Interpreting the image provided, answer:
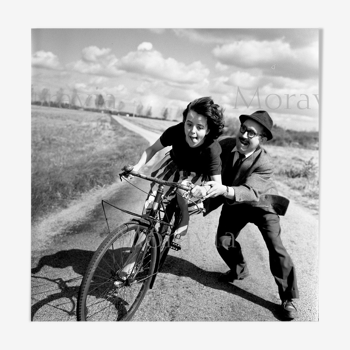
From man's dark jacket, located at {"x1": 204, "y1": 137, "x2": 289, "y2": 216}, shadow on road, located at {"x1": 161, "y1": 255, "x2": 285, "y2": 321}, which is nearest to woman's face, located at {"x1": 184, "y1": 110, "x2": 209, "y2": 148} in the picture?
man's dark jacket, located at {"x1": 204, "y1": 137, "x2": 289, "y2": 216}

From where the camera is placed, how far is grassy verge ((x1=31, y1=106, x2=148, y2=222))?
3.28m

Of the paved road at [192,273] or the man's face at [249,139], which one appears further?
the paved road at [192,273]

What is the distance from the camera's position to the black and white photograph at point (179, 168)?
286 centimetres

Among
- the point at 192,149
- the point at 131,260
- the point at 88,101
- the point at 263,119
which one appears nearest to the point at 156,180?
the point at 192,149

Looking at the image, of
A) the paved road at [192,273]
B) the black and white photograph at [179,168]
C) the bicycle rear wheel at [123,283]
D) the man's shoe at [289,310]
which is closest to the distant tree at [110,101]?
the black and white photograph at [179,168]

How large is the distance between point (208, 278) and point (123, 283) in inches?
30.7

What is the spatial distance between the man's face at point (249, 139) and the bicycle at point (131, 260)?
0.55 m

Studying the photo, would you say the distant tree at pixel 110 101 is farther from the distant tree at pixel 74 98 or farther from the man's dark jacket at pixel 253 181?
the man's dark jacket at pixel 253 181

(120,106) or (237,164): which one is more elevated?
(120,106)

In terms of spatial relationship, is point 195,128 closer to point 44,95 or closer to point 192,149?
point 192,149

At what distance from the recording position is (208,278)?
317 centimetres

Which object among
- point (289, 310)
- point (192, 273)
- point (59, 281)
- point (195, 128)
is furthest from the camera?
point (192, 273)

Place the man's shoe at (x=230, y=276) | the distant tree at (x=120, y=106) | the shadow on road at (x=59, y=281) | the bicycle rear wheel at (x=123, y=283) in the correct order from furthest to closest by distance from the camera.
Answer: the distant tree at (x=120, y=106), the man's shoe at (x=230, y=276), the shadow on road at (x=59, y=281), the bicycle rear wheel at (x=123, y=283)
